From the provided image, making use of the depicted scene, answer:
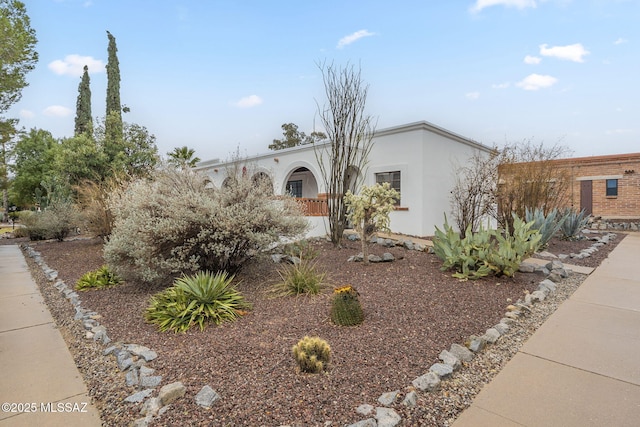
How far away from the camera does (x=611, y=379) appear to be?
2.57 metres

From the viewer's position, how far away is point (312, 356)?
2.59 m

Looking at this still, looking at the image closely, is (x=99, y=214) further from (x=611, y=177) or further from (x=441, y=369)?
(x=611, y=177)

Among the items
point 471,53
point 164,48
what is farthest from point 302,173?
point 471,53

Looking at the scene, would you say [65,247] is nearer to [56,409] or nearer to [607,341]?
[56,409]

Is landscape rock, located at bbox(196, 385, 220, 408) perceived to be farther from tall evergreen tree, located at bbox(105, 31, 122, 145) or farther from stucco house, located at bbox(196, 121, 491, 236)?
tall evergreen tree, located at bbox(105, 31, 122, 145)

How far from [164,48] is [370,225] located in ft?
27.6

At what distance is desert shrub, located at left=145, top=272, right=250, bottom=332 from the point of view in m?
3.73

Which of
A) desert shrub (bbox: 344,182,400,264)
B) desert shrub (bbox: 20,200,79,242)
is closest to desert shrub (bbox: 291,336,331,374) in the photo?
desert shrub (bbox: 344,182,400,264)

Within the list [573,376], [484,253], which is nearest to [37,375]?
[573,376]

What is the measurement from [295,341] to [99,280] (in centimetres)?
442

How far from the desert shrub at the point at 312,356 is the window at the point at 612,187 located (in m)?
19.7

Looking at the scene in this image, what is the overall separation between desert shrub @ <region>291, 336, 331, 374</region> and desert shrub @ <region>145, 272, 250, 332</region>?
1.48 metres

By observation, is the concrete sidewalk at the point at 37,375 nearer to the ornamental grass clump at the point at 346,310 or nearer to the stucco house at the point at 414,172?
the ornamental grass clump at the point at 346,310

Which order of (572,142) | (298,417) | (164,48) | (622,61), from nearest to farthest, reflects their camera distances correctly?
1. (298,417)
2. (622,61)
3. (164,48)
4. (572,142)
